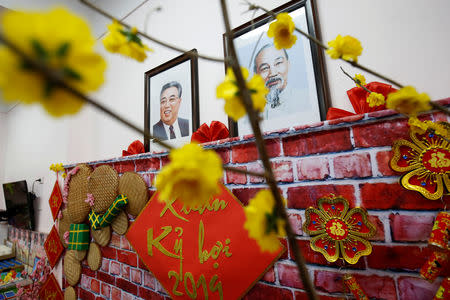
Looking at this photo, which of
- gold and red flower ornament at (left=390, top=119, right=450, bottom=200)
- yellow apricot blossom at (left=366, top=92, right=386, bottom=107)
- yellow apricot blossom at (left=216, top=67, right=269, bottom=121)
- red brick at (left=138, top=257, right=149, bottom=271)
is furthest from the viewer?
red brick at (left=138, top=257, right=149, bottom=271)

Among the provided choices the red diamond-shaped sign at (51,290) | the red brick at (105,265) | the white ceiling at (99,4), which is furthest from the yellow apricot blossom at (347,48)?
the red diamond-shaped sign at (51,290)

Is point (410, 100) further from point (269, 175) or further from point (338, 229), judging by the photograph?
point (338, 229)

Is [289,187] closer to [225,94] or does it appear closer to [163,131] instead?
[225,94]

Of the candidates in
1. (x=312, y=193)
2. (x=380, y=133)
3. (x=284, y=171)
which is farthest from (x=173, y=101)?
(x=380, y=133)

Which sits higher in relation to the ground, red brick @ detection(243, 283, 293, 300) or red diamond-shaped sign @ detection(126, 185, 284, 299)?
red diamond-shaped sign @ detection(126, 185, 284, 299)

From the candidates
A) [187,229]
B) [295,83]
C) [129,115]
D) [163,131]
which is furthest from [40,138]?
[295,83]

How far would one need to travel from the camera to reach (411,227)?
1.93ft

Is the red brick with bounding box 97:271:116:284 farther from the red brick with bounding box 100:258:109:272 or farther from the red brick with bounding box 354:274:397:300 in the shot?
the red brick with bounding box 354:274:397:300

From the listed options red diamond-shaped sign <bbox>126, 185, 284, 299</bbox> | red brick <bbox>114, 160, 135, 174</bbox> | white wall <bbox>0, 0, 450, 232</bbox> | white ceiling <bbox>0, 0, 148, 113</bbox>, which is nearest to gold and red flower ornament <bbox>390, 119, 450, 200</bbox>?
white wall <bbox>0, 0, 450, 232</bbox>

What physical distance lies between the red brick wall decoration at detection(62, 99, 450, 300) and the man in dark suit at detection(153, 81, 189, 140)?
1.49 ft

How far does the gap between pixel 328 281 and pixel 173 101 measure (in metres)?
1.11

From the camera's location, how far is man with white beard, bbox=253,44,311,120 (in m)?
0.90

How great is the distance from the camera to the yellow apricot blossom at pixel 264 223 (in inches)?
8.6

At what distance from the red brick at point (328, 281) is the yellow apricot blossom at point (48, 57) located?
0.78m
